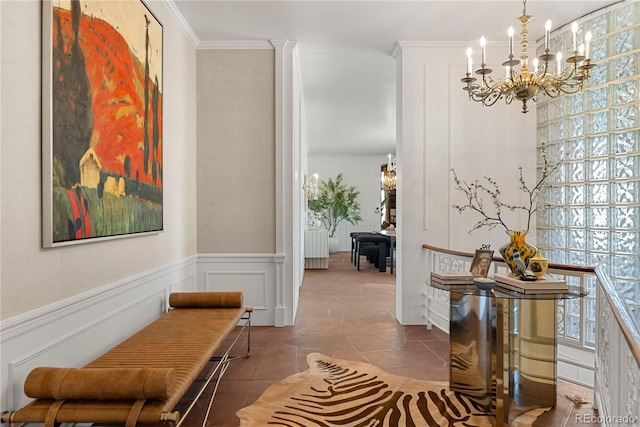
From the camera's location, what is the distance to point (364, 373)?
320 cm

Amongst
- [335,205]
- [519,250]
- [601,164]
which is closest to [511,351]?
[519,250]

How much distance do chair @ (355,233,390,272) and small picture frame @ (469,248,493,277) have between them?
626cm

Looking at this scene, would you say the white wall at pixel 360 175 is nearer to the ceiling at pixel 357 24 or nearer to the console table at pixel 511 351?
the ceiling at pixel 357 24

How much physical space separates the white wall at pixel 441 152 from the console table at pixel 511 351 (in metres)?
1.76

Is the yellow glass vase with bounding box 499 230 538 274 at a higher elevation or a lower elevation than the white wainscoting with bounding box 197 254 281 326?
higher

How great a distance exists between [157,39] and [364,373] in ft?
10.5

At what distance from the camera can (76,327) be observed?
86.4 inches

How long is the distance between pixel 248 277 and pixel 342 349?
1.41m

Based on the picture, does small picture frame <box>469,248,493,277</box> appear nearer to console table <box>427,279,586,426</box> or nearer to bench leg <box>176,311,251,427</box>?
console table <box>427,279,586,426</box>

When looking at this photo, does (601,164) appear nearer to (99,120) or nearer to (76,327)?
(99,120)

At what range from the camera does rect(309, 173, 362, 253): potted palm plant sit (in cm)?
1262

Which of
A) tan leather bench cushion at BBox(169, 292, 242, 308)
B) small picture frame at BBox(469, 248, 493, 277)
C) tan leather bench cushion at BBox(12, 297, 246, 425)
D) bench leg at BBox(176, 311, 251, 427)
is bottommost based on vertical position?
bench leg at BBox(176, 311, 251, 427)

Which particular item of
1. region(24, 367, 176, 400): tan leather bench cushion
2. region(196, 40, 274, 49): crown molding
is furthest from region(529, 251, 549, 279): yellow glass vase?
region(196, 40, 274, 49): crown molding

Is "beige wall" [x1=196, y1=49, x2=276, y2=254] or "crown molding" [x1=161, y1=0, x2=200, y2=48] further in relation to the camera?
"beige wall" [x1=196, y1=49, x2=276, y2=254]
